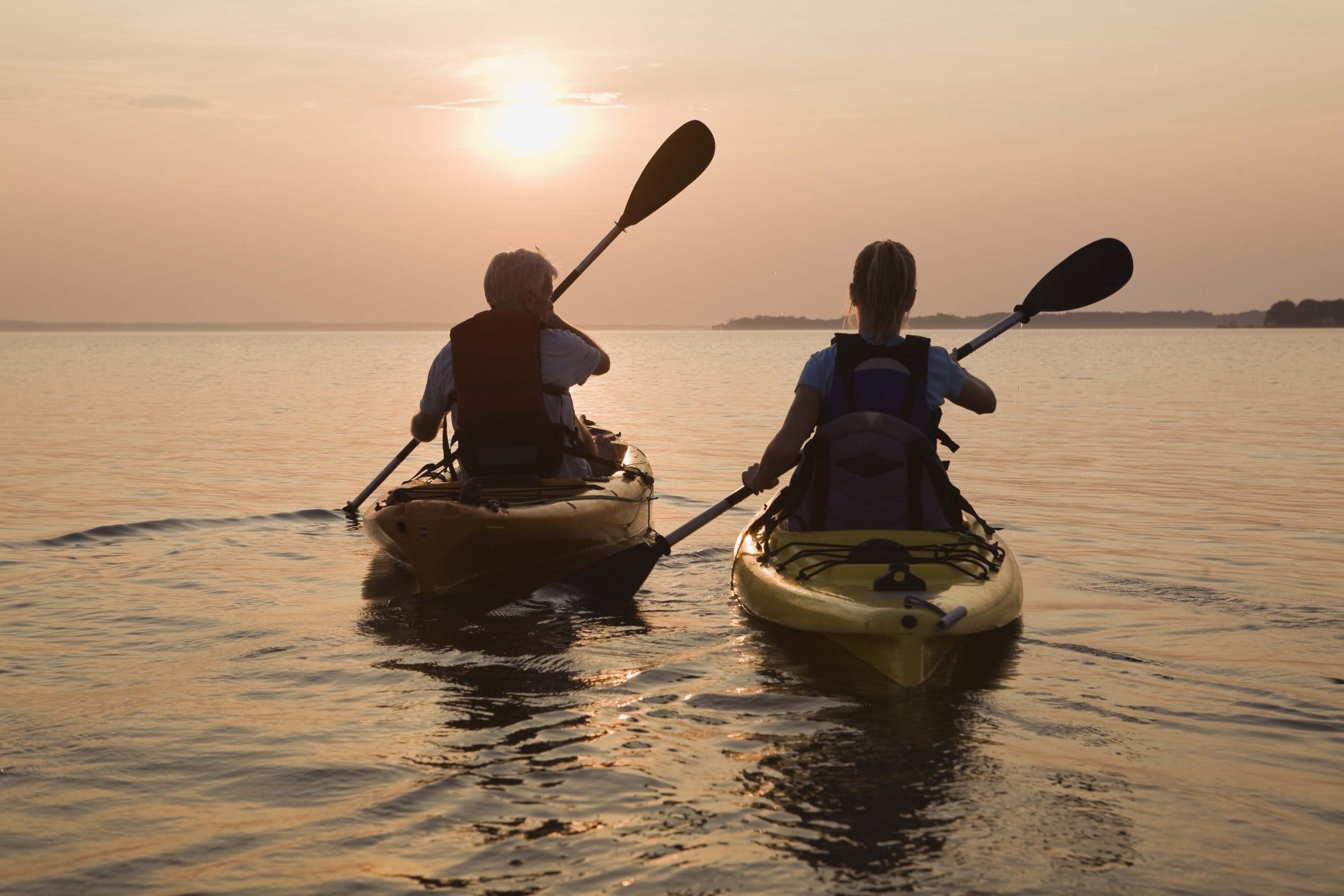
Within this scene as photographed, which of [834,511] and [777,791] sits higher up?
[834,511]

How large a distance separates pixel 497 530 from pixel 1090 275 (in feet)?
13.6

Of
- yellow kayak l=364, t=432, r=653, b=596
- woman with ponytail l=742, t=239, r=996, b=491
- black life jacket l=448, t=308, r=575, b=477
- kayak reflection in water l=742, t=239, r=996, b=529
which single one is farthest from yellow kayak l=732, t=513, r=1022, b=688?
black life jacket l=448, t=308, r=575, b=477

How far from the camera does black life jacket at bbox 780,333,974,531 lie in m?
5.64

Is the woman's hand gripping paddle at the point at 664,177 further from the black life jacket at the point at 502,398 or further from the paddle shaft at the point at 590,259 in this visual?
the black life jacket at the point at 502,398

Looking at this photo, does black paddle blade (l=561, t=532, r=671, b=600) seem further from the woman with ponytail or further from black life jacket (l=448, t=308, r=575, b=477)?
the woman with ponytail

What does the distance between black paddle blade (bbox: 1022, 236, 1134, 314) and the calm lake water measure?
185cm

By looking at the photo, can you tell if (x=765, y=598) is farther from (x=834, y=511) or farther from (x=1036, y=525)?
(x=1036, y=525)

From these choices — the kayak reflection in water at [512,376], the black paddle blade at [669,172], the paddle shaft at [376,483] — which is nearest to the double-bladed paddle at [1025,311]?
the kayak reflection in water at [512,376]

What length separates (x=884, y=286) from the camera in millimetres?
5578

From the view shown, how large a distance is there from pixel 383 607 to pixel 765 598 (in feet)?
8.76

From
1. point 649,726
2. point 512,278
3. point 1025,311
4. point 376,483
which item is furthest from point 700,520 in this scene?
point 376,483

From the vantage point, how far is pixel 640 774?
13.8 feet

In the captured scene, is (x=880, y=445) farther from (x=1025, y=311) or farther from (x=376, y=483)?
(x=376, y=483)

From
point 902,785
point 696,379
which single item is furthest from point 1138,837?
point 696,379
